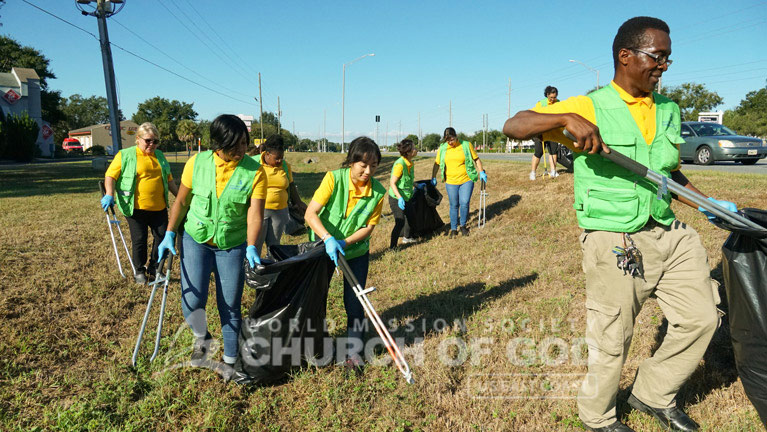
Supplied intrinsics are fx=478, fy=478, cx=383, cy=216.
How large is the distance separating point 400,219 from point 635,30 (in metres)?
5.51

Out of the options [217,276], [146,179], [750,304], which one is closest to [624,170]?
[750,304]

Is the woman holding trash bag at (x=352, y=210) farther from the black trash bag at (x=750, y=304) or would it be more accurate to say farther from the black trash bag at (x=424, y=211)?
the black trash bag at (x=424, y=211)

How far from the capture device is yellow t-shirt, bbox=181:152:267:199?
3.23 meters

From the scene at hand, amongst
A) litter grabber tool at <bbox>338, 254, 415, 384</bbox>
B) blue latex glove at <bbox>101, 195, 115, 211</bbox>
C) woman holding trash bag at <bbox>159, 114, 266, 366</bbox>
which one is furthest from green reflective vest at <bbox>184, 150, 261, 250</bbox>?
blue latex glove at <bbox>101, 195, 115, 211</bbox>

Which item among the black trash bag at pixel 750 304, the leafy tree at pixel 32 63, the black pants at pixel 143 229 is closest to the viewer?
the black trash bag at pixel 750 304

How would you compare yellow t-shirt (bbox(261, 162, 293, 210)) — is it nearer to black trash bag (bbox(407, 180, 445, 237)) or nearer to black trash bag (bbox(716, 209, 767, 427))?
black trash bag (bbox(407, 180, 445, 237))

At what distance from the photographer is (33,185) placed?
724 inches

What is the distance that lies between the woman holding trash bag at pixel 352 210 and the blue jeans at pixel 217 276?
0.60 m

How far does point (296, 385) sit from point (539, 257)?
4.03 meters

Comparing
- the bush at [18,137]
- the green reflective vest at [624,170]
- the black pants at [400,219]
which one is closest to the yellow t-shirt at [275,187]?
the black pants at [400,219]

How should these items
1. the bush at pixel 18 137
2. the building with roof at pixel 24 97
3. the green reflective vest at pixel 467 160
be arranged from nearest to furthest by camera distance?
the green reflective vest at pixel 467 160 < the bush at pixel 18 137 < the building with roof at pixel 24 97

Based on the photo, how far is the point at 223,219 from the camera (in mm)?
3209

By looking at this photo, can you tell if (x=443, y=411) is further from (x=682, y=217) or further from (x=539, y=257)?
(x=682, y=217)

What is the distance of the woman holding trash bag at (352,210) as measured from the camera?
337 cm
